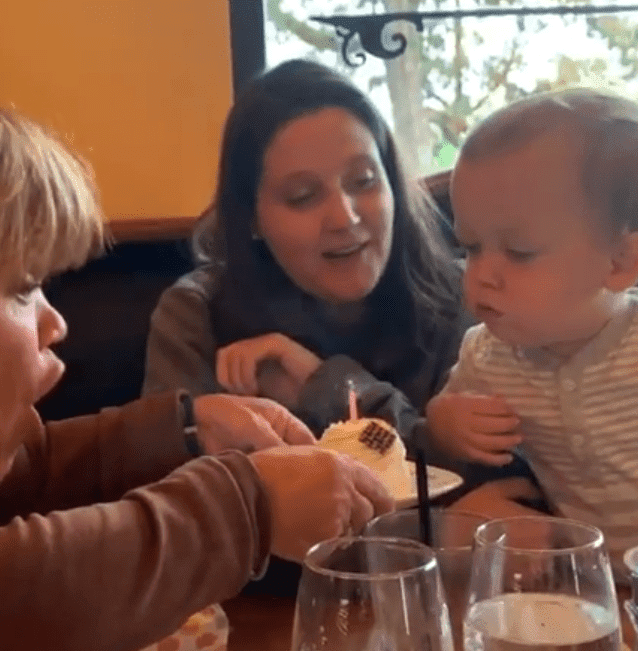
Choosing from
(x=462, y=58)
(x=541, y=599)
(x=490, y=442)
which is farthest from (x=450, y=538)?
(x=462, y=58)

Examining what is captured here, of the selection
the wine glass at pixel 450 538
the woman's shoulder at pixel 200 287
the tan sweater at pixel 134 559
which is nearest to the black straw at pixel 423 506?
the wine glass at pixel 450 538

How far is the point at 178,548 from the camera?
2.37ft

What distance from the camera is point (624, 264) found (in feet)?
3.58

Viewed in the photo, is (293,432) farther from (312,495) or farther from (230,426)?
(312,495)

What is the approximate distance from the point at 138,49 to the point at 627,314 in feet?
3.86

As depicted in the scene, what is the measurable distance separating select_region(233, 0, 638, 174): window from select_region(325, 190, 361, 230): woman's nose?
2.41 feet

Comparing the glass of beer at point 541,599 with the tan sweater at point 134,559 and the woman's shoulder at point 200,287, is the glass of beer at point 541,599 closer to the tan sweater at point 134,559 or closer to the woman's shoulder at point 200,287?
the tan sweater at point 134,559

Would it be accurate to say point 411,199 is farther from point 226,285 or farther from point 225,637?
Answer: point 225,637

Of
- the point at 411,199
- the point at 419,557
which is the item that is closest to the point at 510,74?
the point at 411,199

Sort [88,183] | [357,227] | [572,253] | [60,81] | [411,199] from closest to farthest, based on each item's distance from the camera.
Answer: [88,183] < [572,253] < [357,227] < [411,199] < [60,81]

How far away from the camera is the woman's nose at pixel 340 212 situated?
146 cm

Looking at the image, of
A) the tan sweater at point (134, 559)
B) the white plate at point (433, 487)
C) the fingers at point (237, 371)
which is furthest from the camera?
the fingers at point (237, 371)

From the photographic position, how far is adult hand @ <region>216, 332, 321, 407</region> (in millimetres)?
1403

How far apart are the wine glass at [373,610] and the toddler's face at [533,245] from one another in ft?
1.83
